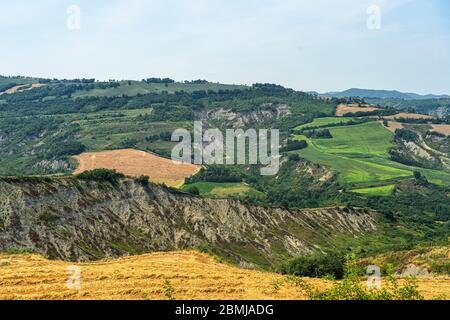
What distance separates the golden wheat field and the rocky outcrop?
30.8m

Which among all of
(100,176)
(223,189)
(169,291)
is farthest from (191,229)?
(169,291)

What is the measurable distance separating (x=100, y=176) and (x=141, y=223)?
38.9 ft

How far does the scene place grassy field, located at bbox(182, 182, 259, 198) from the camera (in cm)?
16150

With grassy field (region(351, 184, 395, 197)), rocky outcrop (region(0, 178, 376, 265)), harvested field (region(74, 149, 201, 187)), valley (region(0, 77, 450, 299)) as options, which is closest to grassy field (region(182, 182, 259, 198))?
valley (region(0, 77, 450, 299))

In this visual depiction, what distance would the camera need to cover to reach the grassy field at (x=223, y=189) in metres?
162

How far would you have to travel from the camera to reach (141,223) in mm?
93375

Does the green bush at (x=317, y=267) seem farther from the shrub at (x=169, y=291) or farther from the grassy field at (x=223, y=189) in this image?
the grassy field at (x=223, y=189)

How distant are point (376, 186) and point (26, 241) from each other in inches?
5319

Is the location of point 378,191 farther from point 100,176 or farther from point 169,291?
point 169,291

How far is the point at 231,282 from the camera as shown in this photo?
119 feet

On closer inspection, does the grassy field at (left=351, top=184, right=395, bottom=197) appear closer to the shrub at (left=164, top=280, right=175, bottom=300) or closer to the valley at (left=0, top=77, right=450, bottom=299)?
the valley at (left=0, top=77, right=450, bottom=299)

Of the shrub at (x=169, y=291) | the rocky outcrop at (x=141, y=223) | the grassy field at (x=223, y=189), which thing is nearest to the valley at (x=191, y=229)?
the rocky outcrop at (x=141, y=223)

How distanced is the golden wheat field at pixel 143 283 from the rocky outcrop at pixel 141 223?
30812mm

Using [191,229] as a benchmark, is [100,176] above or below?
above
